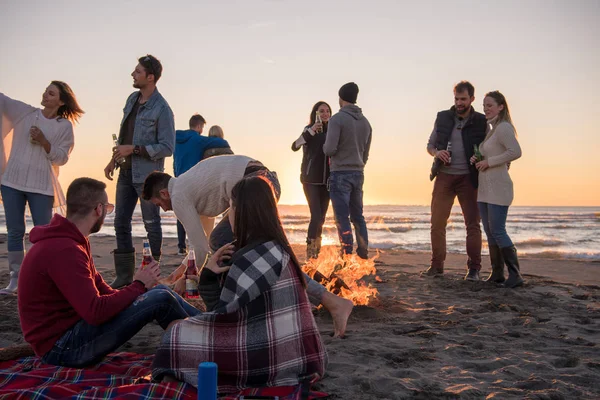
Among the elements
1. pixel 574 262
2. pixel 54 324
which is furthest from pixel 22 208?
pixel 574 262

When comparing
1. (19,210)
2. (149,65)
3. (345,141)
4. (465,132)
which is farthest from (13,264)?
(465,132)

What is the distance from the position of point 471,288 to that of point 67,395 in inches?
188

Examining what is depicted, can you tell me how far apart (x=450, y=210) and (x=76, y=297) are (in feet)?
17.0

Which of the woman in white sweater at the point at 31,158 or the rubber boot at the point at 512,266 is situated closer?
the woman in white sweater at the point at 31,158

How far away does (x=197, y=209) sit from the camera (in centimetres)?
423

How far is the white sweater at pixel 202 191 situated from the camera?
13.1 feet

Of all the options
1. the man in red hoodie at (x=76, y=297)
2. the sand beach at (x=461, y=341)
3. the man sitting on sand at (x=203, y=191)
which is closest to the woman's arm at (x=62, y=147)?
the sand beach at (x=461, y=341)

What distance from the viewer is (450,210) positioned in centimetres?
675

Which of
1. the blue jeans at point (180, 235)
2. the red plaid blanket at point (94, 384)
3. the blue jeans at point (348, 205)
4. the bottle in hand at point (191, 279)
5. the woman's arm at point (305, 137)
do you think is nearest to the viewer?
the red plaid blanket at point (94, 384)

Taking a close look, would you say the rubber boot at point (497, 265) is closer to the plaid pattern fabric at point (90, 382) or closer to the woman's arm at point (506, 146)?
the woman's arm at point (506, 146)

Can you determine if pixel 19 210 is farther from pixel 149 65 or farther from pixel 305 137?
pixel 305 137

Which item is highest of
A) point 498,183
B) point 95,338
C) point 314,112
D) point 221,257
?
point 314,112

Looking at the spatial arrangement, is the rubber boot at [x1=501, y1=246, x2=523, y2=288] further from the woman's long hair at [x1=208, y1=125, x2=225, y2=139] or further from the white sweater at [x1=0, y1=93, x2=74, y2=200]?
the white sweater at [x1=0, y1=93, x2=74, y2=200]

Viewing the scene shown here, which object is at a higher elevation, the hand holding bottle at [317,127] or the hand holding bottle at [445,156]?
the hand holding bottle at [317,127]
